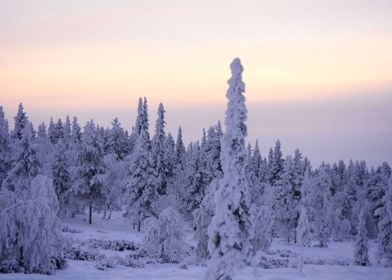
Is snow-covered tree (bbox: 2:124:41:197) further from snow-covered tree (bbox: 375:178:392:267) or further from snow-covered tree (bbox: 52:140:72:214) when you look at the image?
snow-covered tree (bbox: 375:178:392:267)

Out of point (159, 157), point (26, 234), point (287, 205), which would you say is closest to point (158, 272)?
point (26, 234)

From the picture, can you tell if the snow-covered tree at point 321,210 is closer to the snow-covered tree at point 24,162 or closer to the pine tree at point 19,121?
the snow-covered tree at point 24,162

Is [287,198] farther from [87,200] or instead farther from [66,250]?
[66,250]

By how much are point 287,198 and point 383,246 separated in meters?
19.1

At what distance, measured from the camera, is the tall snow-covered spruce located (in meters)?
17.3

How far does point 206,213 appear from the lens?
2962 cm

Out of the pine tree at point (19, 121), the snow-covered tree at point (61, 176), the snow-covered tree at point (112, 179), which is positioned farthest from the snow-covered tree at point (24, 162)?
the pine tree at point (19, 121)

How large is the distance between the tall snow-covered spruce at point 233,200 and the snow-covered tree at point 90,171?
39.6m

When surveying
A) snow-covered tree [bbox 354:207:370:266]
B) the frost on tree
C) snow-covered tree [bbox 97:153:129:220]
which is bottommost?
snow-covered tree [bbox 354:207:370:266]

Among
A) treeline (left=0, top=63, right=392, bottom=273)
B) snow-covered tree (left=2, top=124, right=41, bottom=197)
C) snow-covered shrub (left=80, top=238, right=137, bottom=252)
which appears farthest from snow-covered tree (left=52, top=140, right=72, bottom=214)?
snow-covered shrub (left=80, top=238, right=137, bottom=252)

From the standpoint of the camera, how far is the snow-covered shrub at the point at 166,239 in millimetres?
38219

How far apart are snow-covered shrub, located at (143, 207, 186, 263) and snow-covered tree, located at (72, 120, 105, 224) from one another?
59.9ft

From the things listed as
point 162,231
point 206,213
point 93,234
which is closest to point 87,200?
point 93,234

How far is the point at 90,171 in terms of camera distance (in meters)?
56.6
